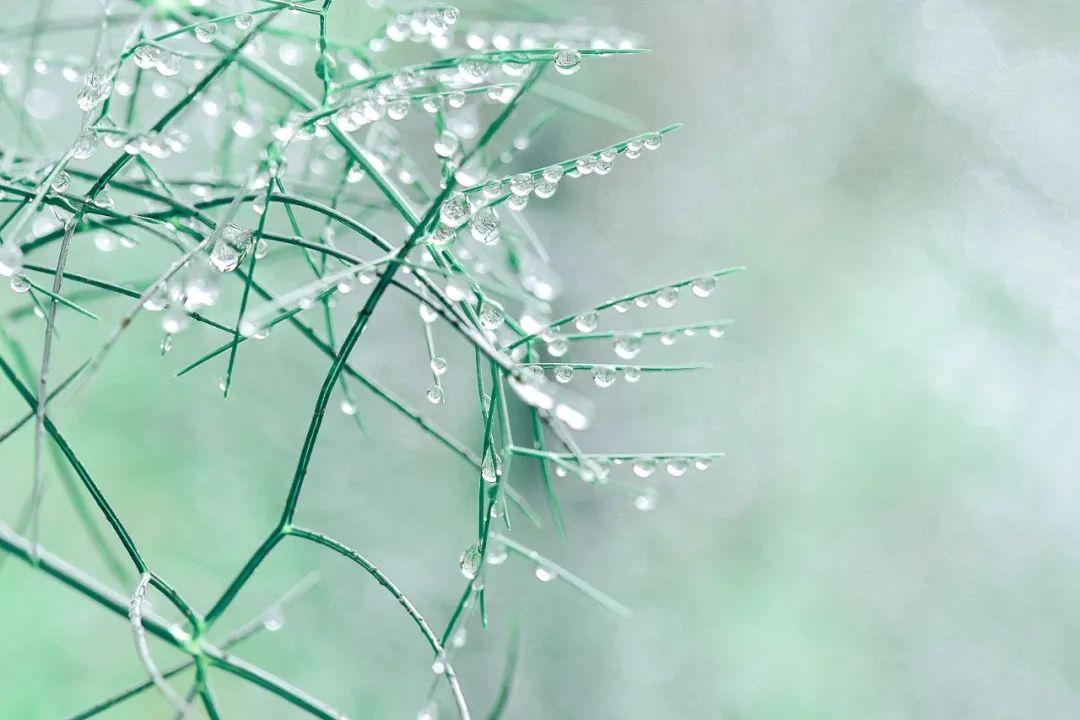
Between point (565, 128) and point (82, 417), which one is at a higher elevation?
point (565, 128)

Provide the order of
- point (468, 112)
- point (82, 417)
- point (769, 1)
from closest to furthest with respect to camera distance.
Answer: point (468, 112)
point (82, 417)
point (769, 1)

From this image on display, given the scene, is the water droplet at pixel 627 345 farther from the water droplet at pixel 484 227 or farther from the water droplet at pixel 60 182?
the water droplet at pixel 60 182

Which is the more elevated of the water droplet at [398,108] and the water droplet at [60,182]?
the water droplet at [398,108]

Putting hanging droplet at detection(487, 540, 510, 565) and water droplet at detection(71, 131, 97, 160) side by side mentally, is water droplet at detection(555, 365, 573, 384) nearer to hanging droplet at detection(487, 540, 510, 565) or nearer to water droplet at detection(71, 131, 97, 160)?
hanging droplet at detection(487, 540, 510, 565)

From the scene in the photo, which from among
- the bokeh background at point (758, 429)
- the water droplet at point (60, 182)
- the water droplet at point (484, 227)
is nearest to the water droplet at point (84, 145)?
the water droplet at point (60, 182)

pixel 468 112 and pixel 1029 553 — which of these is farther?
pixel 1029 553

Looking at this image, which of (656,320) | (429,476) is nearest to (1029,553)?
(656,320)

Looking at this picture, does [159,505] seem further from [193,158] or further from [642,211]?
[642,211]
